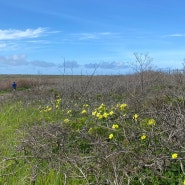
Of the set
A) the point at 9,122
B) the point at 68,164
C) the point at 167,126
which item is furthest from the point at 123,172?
the point at 9,122

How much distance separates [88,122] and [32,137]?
92 cm

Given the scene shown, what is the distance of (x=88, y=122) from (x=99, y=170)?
1790 millimetres

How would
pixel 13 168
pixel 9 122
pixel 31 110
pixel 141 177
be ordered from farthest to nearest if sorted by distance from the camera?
pixel 31 110, pixel 9 122, pixel 13 168, pixel 141 177

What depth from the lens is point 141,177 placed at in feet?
10.3

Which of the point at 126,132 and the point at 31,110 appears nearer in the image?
the point at 126,132

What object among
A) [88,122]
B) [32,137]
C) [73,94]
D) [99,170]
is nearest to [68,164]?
[99,170]

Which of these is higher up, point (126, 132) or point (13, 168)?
point (126, 132)

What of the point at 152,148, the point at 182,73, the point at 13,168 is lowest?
the point at 13,168

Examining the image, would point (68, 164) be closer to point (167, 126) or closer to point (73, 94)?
point (167, 126)

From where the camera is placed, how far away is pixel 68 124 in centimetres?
505

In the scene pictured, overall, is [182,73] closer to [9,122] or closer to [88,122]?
Result: [9,122]

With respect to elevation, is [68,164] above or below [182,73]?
below

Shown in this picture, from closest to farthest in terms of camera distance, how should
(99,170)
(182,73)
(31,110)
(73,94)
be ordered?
(99,170) → (31,110) → (73,94) → (182,73)

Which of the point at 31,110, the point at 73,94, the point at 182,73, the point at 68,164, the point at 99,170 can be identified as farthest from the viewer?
the point at 182,73
